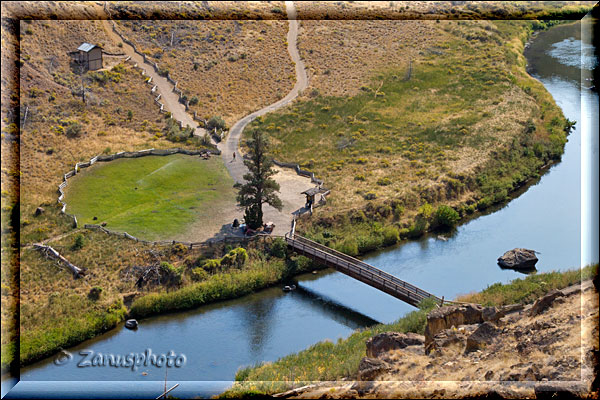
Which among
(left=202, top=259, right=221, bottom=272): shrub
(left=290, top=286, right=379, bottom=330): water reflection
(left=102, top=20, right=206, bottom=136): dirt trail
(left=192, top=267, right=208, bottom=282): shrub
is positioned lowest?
(left=290, top=286, right=379, bottom=330): water reflection

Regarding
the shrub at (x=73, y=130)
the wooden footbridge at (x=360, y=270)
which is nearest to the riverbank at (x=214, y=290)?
the wooden footbridge at (x=360, y=270)

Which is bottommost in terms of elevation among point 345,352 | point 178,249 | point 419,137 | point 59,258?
point 345,352

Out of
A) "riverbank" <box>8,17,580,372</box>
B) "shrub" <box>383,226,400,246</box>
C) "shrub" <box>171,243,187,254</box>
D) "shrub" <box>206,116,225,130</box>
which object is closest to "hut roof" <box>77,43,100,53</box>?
"shrub" <box>206,116,225,130</box>

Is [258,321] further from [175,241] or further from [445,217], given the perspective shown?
[445,217]

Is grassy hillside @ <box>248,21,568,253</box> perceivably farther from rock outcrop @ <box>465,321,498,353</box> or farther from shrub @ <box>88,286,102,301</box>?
rock outcrop @ <box>465,321,498,353</box>

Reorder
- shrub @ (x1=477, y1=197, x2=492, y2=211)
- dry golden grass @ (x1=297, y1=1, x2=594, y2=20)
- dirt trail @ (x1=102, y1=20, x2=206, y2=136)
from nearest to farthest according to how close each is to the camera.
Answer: shrub @ (x1=477, y1=197, x2=492, y2=211), dirt trail @ (x1=102, y1=20, x2=206, y2=136), dry golden grass @ (x1=297, y1=1, x2=594, y2=20)

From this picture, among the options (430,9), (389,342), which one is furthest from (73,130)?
(430,9)
